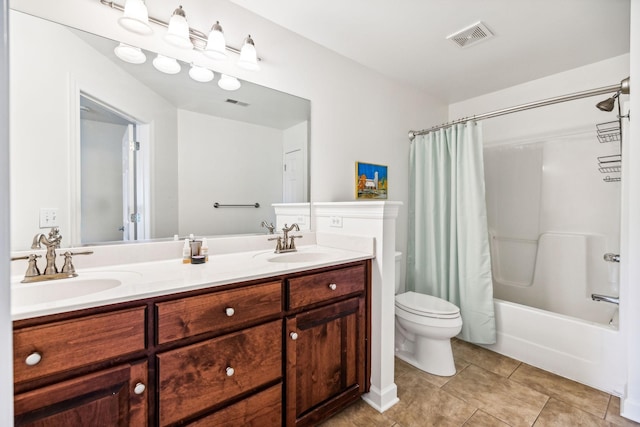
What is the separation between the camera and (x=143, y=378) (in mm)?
896

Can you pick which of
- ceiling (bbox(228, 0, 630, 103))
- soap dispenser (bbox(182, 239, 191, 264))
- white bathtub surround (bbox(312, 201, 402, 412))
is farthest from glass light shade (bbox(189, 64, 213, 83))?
white bathtub surround (bbox(312, 201, 402, 412))

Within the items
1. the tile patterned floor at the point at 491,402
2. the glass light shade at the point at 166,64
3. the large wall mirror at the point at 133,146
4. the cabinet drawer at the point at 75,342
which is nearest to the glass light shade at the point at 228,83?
the large wall mirror at the point at 133,146

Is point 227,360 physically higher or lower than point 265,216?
lower

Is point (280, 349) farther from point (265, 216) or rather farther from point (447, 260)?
point (447, 260)

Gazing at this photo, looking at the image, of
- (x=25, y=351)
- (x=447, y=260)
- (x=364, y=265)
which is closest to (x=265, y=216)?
(x=364, y=265)

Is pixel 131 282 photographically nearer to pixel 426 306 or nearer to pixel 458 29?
pixel 426 306

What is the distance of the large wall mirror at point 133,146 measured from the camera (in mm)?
1135

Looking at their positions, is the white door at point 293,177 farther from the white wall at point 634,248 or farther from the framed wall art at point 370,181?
the white wall at point 634,248

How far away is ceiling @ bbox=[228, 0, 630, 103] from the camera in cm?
164

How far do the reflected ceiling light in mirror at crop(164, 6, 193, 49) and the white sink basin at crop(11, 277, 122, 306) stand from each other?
46.5 inches

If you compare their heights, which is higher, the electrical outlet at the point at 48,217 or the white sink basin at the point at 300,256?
the electrical outlet at the point at 48,217

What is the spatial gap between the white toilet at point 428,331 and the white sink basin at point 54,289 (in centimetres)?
174

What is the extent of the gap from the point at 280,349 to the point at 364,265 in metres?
0.64

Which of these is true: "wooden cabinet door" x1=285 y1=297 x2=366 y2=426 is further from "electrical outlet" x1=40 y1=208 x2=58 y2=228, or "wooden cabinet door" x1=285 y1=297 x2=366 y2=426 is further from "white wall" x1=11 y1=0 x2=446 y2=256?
"electrical outlet" x1=40 y1=208 x2=58 y2=228
